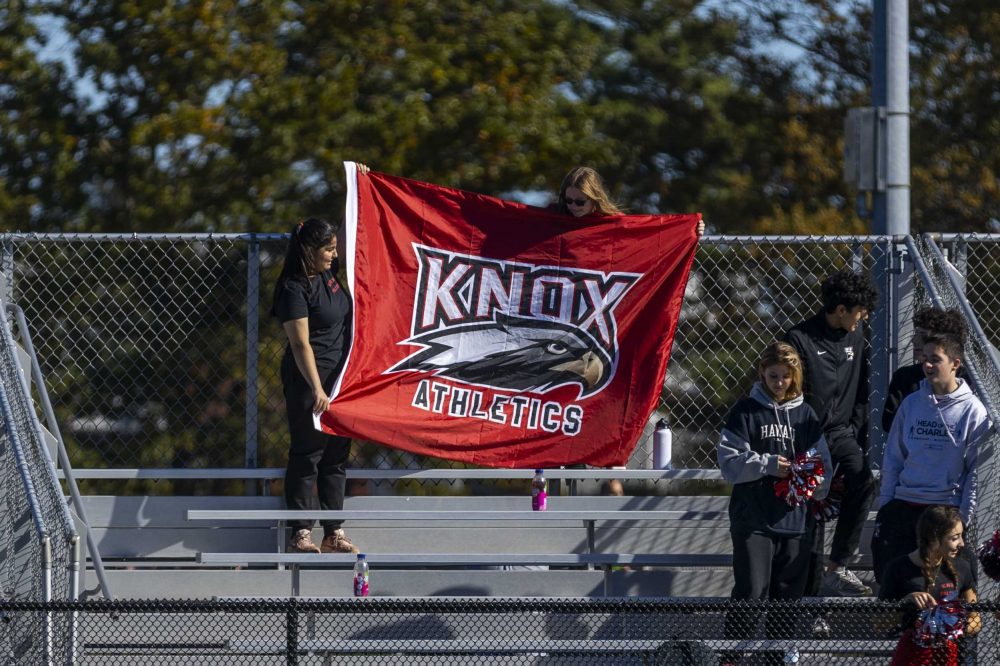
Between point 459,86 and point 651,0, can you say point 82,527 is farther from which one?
point 651,0

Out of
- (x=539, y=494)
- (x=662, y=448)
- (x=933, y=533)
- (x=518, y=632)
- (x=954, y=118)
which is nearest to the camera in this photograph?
(x=933, y=533)

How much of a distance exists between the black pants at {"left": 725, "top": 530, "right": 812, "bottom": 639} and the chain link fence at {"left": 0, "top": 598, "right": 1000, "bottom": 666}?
2cm

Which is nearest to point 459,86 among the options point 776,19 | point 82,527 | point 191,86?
point 191,86

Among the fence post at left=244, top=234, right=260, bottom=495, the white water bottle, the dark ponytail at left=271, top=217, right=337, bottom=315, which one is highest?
the dark ponytail at left=271, top=217, right=337, bottom=315

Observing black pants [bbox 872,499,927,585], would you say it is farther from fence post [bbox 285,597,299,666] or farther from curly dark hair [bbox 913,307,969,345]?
fence post [bbox 285,597,299,666]

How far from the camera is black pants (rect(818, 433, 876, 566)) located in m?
7.13

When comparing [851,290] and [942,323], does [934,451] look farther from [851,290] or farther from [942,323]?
[851,290]

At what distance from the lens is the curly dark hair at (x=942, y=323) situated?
6543 millimetres

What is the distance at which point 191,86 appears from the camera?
56.3 ft

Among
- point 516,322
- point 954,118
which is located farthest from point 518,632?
point 954,118

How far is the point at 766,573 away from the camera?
6.49m

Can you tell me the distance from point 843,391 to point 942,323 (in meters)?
0.75

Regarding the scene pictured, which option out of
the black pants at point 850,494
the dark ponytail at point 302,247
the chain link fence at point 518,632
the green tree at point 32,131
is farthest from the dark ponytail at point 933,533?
the green tree at point 32,131

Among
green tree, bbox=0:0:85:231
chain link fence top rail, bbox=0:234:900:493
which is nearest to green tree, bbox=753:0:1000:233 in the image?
chain link fence top rail, bbox=0:234:900:493
